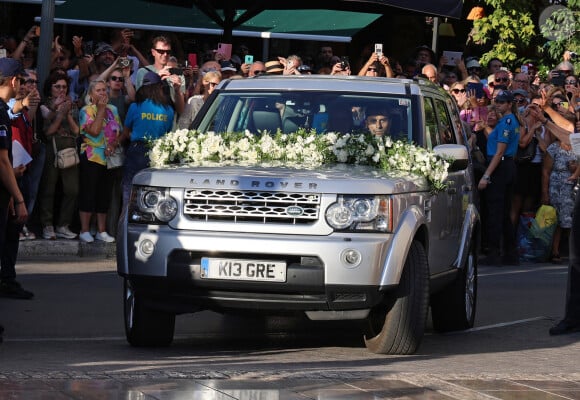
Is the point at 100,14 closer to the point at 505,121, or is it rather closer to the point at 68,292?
the point at 505,121

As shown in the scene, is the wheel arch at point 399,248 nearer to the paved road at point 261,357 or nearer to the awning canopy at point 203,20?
the paved road at point 261,357

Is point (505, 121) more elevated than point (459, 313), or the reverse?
point (505, 121)

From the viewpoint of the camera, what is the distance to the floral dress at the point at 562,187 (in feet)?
60.5

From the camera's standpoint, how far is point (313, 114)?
10.8 metres

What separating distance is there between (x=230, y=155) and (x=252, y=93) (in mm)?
899

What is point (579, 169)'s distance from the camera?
40.6 feet

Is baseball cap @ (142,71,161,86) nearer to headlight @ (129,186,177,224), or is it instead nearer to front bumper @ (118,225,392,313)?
headlight @ (129,186,177,224)

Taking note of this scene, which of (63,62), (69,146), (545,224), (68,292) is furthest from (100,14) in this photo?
(68,292)

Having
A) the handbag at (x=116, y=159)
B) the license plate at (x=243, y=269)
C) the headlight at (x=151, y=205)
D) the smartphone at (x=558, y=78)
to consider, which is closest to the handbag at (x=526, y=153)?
the smartphone at (x=558, y=78)

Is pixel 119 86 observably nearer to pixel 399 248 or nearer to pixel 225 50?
pixel 225 50

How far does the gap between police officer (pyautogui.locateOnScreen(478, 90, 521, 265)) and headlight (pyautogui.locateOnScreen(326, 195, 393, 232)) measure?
8397mm

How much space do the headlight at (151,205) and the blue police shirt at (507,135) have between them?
28.3ft

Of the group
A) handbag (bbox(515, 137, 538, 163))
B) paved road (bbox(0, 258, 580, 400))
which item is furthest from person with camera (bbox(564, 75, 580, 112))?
paved road (bbox(0, 258, 580, 400))

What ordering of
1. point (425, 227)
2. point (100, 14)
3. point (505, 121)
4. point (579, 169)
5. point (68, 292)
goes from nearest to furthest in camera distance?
point (425, 227) → point (579, 169) → point (68, 292) → point (505, 121) → point (100, 14)
